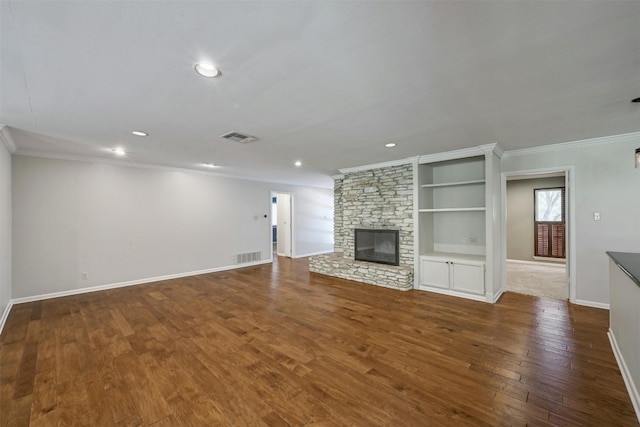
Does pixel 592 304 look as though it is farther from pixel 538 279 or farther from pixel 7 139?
pixel 7 139

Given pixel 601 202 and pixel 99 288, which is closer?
pixel 601 202

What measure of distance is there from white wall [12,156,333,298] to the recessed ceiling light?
4479mm

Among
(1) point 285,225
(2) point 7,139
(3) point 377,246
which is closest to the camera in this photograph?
(2) point 7,139

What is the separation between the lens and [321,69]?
1901mm

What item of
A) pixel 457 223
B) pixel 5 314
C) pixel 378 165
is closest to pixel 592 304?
pixel 457 223

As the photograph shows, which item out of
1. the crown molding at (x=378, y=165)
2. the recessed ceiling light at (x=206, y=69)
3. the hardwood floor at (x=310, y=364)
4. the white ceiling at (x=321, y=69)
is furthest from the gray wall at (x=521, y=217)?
the recessed ceiling light at (x=206, y=69)

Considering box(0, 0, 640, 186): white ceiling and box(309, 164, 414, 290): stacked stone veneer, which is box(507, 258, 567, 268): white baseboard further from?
box(0, 0, 640, 186): white ceiling

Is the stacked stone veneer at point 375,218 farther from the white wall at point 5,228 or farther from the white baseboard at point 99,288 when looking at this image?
the white wall at point 5,228

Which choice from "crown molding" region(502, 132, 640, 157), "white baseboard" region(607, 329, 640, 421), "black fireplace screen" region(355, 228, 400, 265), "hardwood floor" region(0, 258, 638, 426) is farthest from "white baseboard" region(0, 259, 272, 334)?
"crown molding" region(502, 132, 640, 157)

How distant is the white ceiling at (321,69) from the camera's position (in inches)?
54.4

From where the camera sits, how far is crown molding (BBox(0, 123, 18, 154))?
10.0ft

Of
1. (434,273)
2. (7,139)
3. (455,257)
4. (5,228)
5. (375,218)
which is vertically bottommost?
(434,273)

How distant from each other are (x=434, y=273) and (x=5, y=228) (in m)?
6.57

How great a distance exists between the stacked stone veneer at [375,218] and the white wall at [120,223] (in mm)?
2531
